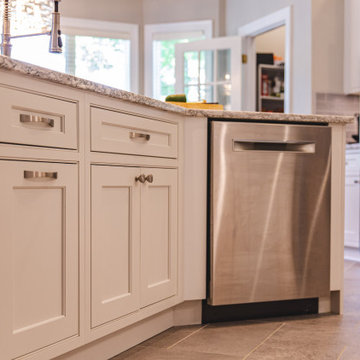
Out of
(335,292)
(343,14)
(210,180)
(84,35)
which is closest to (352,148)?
(343,14)

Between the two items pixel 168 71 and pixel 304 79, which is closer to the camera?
pixel 304 79

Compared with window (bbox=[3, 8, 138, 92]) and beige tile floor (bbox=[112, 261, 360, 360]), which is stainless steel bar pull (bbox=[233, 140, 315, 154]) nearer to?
beige tile floor (bbox=[112, 261, 360, 360])

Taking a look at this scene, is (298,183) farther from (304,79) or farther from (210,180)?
(304,79)

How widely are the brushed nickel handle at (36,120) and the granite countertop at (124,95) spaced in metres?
0.10

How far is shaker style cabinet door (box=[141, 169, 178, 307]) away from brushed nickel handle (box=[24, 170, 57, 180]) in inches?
19.6

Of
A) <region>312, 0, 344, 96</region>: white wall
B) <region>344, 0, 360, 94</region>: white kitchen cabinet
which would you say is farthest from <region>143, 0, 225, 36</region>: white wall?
<region>344, 0, 360, 94</region>: white kitchen cabinet

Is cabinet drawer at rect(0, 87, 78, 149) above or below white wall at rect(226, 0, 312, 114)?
below

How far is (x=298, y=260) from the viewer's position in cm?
240

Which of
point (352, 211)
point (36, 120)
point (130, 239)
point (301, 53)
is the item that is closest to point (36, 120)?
point (36, 120)

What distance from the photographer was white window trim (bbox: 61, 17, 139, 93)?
18.9ft

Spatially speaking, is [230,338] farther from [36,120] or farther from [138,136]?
[36,120]

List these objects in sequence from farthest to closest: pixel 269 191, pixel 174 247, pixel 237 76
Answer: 1. pixel 237 76
2. pixel 269 191
3. pixel 174 247

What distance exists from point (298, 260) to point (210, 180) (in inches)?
21.1

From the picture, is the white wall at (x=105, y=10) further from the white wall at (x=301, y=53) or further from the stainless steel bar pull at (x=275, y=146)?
the stainless steel bar pull at (x=275, y=146)
